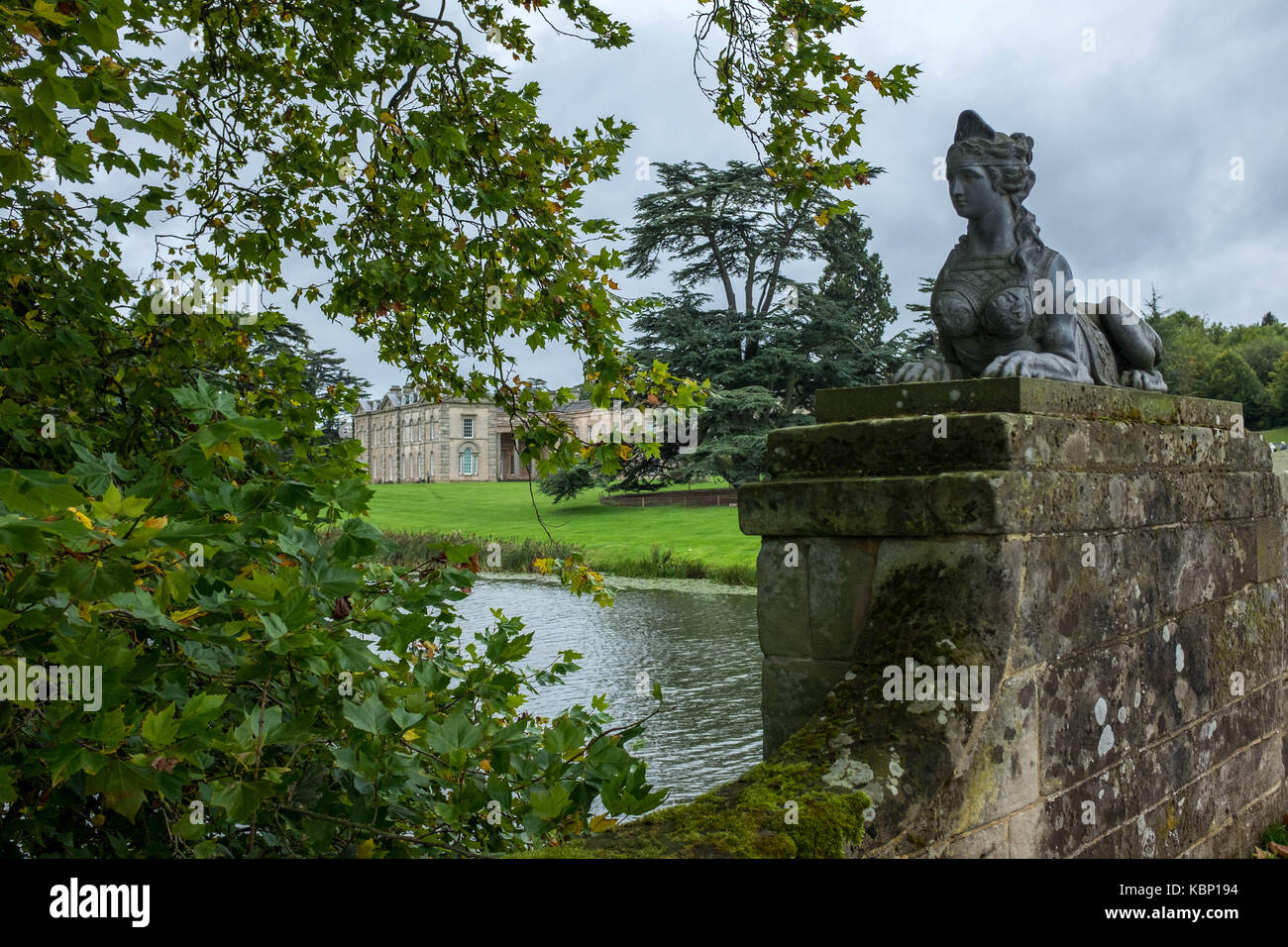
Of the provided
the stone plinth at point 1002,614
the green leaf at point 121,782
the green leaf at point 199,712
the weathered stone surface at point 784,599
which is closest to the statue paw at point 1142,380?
the stone plinth at point 1002,614

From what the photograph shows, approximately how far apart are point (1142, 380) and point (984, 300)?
0.96 meters

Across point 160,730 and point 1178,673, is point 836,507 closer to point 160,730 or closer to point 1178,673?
point 1178,673

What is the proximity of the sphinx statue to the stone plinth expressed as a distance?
15.3 inches

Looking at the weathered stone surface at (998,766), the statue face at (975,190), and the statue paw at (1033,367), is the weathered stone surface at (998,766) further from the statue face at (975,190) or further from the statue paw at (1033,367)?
the statue face at (975,190)

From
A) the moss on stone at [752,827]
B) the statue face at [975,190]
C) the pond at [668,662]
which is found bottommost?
the pond at [668,662]

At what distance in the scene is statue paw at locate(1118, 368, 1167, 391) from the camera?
429cm

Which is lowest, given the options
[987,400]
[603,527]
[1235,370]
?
[603,527]

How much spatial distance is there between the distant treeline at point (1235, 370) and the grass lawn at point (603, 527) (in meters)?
26.5

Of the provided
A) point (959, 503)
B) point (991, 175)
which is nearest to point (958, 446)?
point (959, 503)

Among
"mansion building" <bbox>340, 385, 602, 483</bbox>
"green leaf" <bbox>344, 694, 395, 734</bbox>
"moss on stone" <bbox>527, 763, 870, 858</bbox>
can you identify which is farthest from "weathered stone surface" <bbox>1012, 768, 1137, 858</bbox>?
"mansion building" <bbox>340, 385, 602, 483</bbox>

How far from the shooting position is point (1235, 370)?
52.6 m

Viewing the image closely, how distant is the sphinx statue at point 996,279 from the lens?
3.79 m
